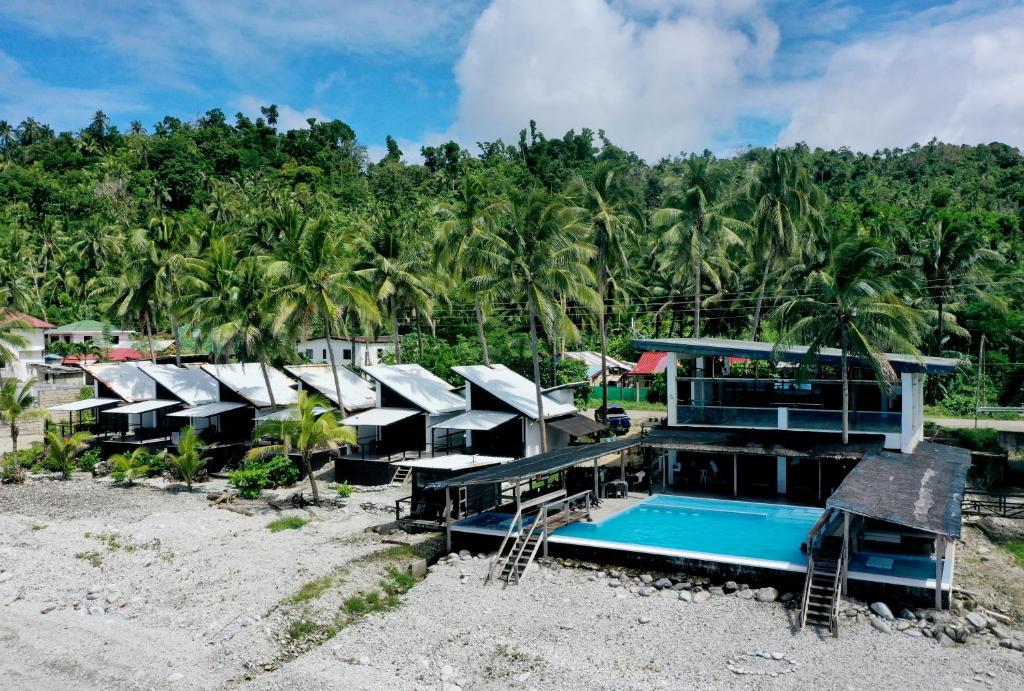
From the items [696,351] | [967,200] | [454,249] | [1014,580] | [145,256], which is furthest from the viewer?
[967,200]

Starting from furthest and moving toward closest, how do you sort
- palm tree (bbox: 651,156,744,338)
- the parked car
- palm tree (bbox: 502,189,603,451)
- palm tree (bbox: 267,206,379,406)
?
palm tree (bbox: 651,156,744,338) < the parked car < palm tree (bbox: 267,206,379,406) < palm tree (bbox: 502,189,603,451)

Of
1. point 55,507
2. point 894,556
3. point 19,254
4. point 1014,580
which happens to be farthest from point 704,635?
point 19,254

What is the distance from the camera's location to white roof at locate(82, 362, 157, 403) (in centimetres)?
3575

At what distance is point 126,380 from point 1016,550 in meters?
35.0

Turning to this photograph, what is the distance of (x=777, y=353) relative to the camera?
2483cm

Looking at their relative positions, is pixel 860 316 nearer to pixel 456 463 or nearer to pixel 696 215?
pixel 456 463

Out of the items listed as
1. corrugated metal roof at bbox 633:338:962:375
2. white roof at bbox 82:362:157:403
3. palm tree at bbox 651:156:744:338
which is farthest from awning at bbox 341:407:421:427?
palm tree at bbox 651:156:744:338

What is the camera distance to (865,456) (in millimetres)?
22016

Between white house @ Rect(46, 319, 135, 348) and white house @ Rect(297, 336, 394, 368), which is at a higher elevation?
white house @ Rect(46, 319, 135, 348)

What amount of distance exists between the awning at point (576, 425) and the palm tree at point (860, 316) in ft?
29.5

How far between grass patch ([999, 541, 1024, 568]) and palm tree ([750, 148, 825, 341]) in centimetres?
1649

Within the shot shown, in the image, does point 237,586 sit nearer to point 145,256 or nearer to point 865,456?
point 865,456

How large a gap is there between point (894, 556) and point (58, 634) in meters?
18.1

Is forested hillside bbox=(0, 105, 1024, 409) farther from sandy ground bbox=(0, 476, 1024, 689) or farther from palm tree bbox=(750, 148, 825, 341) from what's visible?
sandy ground bbox=(0, 476, 1024, 689)
